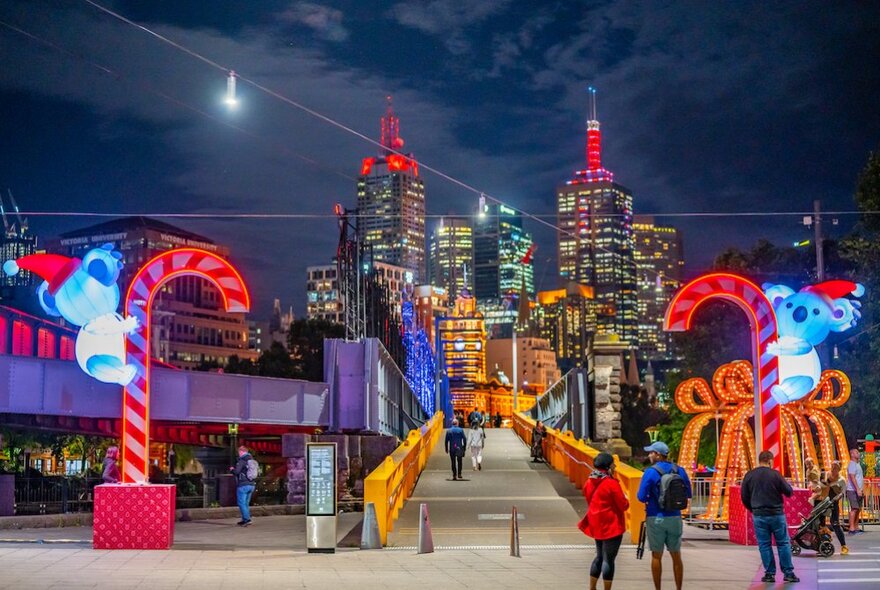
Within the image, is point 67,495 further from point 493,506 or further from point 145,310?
point 145,310

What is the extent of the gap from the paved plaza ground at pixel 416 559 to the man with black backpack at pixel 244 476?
17.6 inches

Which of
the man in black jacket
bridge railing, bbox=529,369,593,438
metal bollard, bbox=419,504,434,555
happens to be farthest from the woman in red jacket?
bridge railing, bbox=529,369,593,438

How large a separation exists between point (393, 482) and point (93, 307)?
6693mm

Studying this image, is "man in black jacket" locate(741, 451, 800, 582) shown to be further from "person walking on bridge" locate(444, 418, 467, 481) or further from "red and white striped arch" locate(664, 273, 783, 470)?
"person walking on bridge" locate(444, 418, 467, 481)

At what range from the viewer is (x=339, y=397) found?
32750 millimetres

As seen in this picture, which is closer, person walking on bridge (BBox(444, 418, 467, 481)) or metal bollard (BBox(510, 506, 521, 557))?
metal bollard (BBox(510, 506, 521, 557))

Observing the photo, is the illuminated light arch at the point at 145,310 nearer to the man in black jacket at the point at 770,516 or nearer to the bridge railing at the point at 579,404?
the man in black jacket at the point at 770,516

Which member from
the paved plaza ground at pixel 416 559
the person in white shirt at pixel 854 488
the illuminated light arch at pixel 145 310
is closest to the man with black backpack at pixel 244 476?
the paved plaza ground at pixel 416 559

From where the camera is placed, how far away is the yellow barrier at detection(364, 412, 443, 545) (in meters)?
19.9

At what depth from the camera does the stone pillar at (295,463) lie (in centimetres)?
3234

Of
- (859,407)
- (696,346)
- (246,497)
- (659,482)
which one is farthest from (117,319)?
(696,346)

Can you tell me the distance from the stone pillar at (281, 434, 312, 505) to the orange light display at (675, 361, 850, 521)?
463 inches

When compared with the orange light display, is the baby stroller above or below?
below

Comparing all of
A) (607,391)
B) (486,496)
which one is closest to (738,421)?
(486,496)
